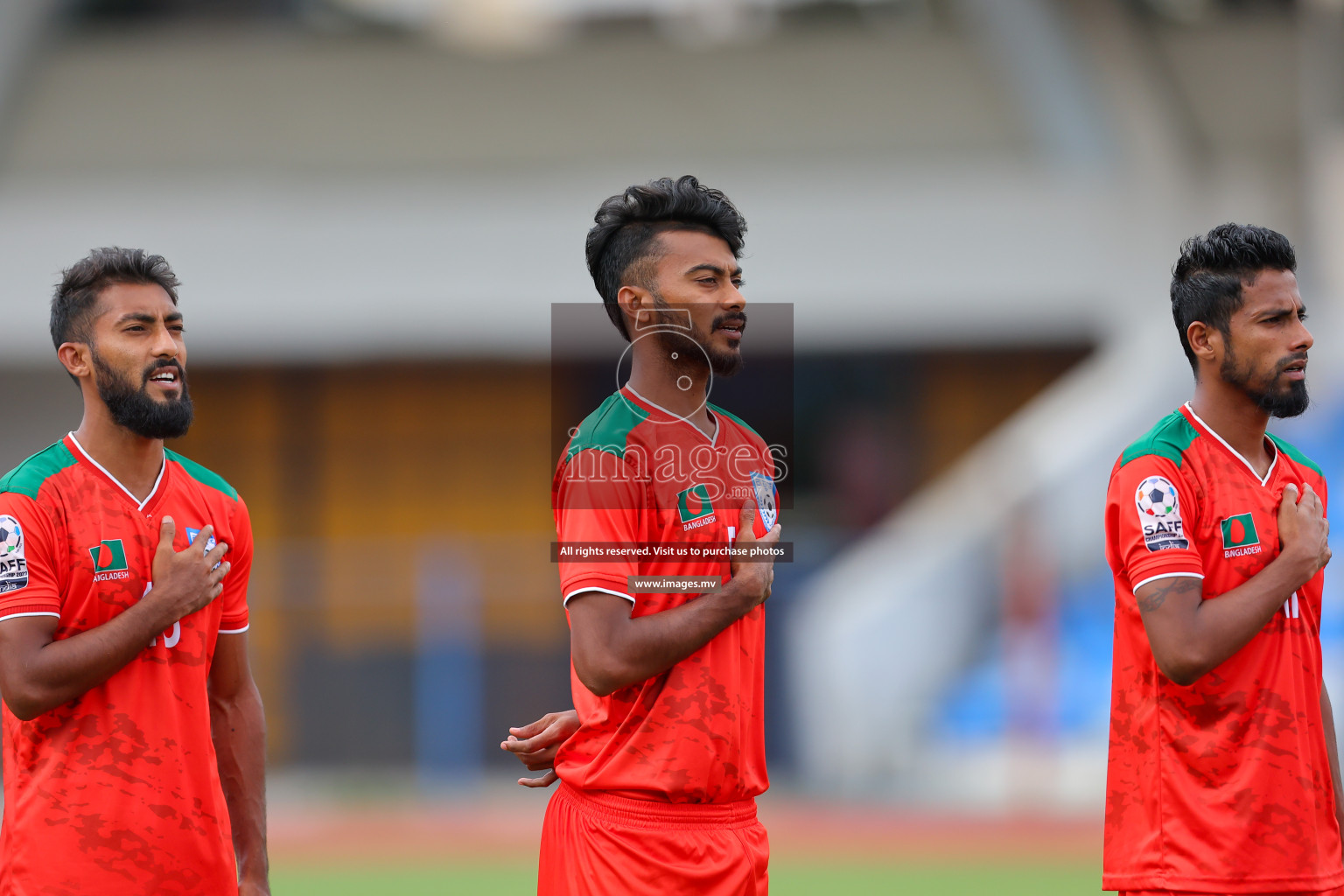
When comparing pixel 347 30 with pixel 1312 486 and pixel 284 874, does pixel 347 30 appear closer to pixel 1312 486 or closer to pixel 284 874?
pixel 284 874

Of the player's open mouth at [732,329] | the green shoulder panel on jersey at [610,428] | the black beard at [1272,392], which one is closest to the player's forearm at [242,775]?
the green shoulder panel on jersey at [610,428]

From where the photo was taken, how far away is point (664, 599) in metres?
4.16

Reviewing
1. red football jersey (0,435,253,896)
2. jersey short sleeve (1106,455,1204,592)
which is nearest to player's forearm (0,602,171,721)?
red football jersey (0,435,253,896)

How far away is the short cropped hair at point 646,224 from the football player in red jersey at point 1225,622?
48.1 inches

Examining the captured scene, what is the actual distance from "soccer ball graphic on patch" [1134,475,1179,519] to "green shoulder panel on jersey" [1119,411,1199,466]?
9 centimetres

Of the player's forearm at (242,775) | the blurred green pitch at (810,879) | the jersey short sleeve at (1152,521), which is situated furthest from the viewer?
the blurred green pitch at (810,879)

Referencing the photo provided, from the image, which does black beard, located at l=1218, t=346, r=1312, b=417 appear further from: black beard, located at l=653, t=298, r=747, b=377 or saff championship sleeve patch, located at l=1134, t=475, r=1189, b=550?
black beard, located at l=653, t=298, r=747, b=377

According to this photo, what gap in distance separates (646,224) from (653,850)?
1569 mm

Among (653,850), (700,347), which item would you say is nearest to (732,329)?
(700,347)

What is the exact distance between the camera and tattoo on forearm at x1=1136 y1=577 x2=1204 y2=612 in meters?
4.07

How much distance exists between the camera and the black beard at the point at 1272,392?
4.22 metres

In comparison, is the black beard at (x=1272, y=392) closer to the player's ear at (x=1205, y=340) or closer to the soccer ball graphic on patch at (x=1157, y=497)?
the player's ear at (x=1205, y=340)

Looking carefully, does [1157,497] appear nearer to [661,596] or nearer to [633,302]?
[661,596]

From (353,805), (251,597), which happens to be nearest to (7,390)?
(251,597)
